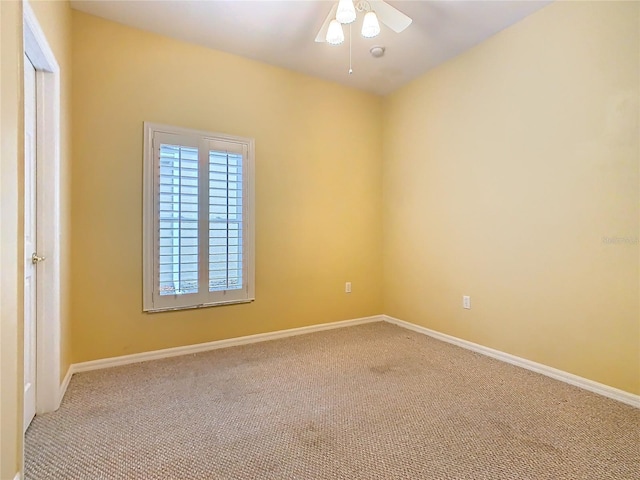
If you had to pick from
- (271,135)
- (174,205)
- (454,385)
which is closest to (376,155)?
(271,135)

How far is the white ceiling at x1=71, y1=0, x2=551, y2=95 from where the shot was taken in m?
2.47

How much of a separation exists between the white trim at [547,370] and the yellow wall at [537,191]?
5cm

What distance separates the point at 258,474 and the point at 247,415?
1.67 ft

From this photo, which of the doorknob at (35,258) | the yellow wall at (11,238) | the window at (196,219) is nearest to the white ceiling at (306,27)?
the window at (196,219)

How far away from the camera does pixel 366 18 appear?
2.17 metres

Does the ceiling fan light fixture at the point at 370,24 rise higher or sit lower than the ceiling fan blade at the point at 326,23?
lower

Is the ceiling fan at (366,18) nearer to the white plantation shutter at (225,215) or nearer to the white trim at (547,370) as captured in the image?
the white plantation shutter at (225,215)

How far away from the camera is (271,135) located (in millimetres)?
3340

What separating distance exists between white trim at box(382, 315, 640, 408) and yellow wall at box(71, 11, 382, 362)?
1.02m

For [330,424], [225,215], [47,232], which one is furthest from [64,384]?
[330,424]

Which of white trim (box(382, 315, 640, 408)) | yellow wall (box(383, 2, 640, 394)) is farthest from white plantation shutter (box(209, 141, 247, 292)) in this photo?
white trim (box(382, 315, 640, 408))

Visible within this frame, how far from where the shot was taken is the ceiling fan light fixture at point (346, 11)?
206 centimetres


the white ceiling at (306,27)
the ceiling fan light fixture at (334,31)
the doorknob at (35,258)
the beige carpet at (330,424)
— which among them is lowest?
the beige carpet at (330,424)

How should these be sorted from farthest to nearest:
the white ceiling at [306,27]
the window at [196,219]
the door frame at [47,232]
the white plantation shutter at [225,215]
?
the white plantation shutter at [225,215], the window at [196,219], the white ceiling at [306,27], the door frame at [47,232]
